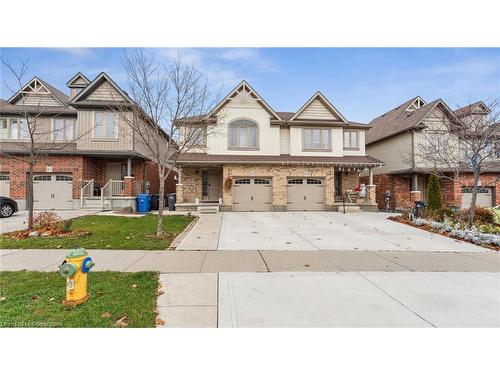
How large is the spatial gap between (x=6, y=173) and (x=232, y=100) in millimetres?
15889

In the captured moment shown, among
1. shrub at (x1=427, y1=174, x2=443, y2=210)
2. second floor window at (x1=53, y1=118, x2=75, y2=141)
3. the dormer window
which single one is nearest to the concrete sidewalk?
shrub at (x1=427, y1=174, x2=443, y2=210)

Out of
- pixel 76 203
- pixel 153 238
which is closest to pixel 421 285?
pixel 153 238

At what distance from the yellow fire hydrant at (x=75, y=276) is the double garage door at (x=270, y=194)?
44.9 ft

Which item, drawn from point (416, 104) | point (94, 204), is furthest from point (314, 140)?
point (94, 204)

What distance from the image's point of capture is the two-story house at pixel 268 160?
687 inches

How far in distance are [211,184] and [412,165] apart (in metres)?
15.1

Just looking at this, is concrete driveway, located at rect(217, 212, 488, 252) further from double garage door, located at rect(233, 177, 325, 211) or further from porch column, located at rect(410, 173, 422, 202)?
porch column, located at rect(410, 173, 422, 202)

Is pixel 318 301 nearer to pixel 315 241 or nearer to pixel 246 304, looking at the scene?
pixel 246 304

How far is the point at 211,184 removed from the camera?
19.0 m

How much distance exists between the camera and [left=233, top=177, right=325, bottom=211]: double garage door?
1758 centimetres

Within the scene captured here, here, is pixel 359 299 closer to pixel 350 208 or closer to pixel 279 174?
pixel 279 174

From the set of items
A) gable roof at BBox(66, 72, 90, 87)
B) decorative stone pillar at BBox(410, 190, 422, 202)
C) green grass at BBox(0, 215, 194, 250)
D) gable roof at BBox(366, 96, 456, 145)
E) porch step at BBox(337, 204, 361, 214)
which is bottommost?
green grass at BBox(0, 215, 194, 250)

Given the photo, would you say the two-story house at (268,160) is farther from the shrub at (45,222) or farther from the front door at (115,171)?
the shrub at (45,222)

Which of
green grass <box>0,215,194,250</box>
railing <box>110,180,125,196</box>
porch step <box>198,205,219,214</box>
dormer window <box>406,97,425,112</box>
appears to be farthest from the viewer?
dormer window <box>406,97,425,112</box>
